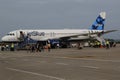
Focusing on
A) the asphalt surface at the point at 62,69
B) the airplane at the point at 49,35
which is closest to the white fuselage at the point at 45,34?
the airplane at the point at 49,35

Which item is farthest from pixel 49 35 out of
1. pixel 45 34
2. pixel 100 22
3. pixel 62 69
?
pixel 62 69

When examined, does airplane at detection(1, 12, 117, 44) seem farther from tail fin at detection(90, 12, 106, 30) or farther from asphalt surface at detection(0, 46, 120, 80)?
asphalt surface at detection(0, 46, 120, 80)

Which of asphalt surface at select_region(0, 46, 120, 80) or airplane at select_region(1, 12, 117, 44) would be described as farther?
airplane at select_region(1, 12, 117, 44)

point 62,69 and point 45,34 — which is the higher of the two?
point 45,34

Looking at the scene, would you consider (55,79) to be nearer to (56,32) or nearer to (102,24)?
(56,32)

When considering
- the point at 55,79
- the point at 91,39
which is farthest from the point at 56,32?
the point at 55,79

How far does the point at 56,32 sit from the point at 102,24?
12341 mm

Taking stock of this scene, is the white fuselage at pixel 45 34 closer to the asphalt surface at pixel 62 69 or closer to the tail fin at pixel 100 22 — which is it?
the tail fin at pixel 100 22

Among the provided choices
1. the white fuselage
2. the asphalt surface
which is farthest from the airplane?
the asphalt surface

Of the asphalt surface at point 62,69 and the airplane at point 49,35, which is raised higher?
the airplane at point 49,35

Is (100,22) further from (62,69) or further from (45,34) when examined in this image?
(62,69)

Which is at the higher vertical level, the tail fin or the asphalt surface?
the tail fin

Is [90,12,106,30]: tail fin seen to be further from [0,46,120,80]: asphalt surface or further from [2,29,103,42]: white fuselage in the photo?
[0,46,120,80]: asphalt surface

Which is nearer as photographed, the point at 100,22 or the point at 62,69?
the point at 62,69
